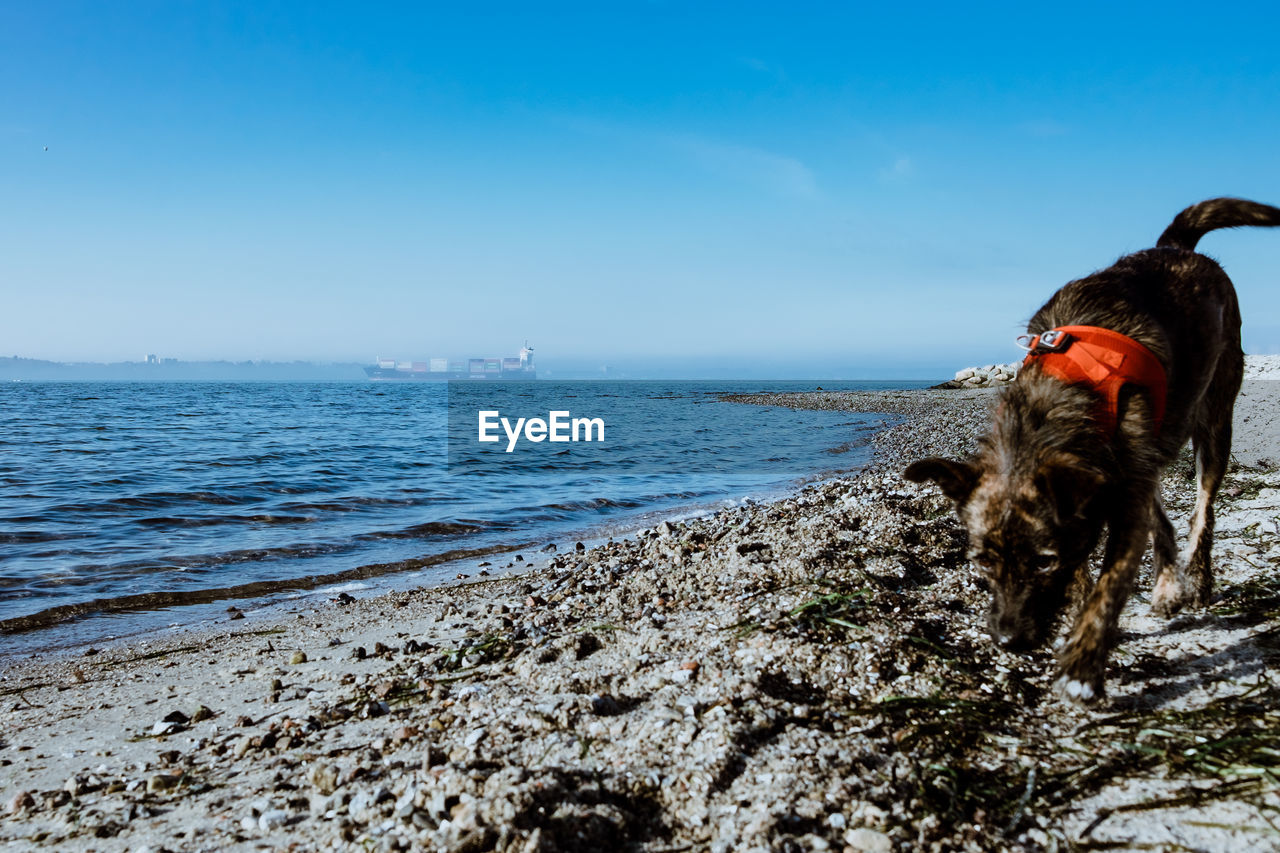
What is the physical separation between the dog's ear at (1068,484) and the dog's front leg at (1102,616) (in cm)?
31

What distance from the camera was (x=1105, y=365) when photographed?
3646 mm

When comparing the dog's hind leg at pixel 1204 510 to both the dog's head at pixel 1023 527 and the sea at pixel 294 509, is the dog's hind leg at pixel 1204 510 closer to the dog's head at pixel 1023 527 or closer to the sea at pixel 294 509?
the dog's head at pixel 1023 527

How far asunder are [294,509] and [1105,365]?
12955 millimetres

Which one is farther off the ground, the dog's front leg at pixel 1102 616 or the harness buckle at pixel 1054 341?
the harness buckle at pixel 1054 341

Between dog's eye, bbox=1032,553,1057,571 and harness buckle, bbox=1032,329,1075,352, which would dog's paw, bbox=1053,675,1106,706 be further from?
harness buckle, bbox=1032,329,1075,352

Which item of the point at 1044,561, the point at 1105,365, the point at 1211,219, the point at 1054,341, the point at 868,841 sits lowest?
the point at 868,841

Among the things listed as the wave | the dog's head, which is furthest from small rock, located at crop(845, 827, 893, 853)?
the wave

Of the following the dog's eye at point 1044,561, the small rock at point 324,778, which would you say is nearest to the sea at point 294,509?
the small rock at point 324,778

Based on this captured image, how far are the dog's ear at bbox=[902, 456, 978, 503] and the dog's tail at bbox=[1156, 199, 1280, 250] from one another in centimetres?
282

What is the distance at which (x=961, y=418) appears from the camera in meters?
31.1

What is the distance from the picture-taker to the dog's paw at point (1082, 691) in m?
3.32

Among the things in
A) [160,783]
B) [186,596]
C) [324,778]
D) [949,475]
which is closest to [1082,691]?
[949,475]

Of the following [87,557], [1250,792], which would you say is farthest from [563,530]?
[1250,792]

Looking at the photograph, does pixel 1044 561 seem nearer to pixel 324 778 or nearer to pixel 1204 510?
pixel 1204 510
